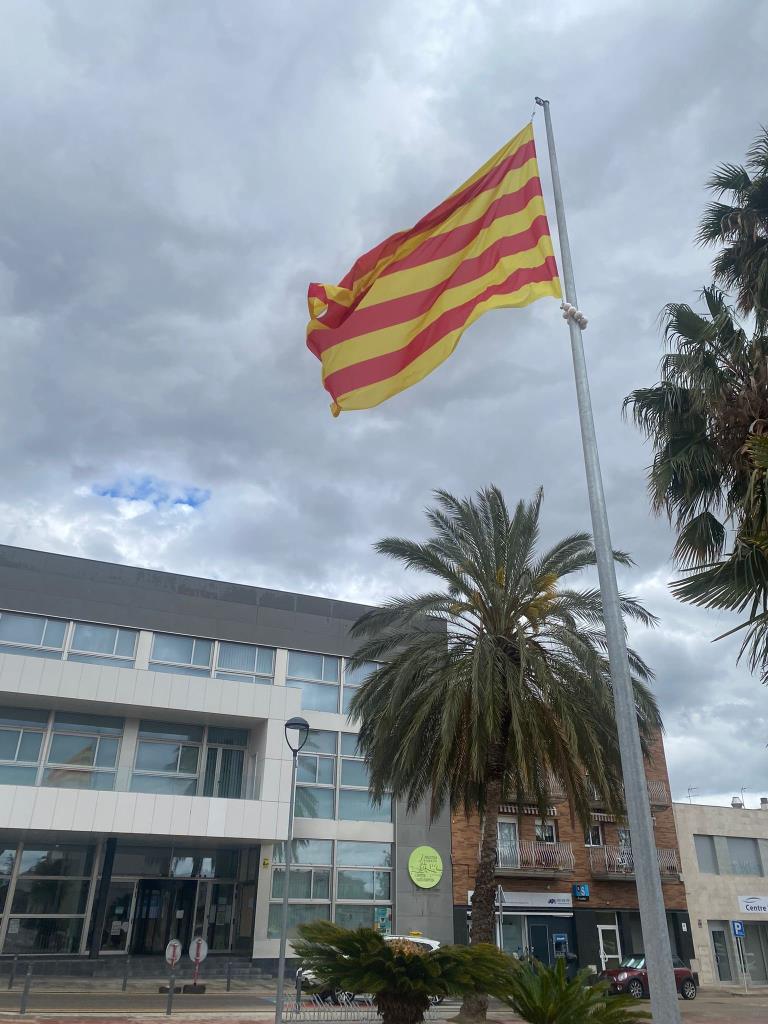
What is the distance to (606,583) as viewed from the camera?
25.0 ft

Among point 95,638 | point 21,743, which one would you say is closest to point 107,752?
point 21,743

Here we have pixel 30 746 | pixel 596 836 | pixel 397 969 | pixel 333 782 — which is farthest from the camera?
pixel 596 836

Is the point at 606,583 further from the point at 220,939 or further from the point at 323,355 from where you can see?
the point at 220,939

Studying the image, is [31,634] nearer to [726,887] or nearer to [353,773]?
[353,773]

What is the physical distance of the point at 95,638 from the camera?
29578 mm

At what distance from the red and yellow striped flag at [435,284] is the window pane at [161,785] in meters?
19.9

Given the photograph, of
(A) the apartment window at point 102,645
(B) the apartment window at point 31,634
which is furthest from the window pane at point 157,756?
(B) the apartment window at point 31,634

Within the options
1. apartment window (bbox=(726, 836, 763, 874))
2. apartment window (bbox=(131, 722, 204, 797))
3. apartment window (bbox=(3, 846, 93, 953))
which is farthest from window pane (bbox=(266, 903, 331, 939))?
apartment window (bbox=(726, 836, 763, 874))

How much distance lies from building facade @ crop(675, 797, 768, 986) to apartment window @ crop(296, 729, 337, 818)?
1858 centimetres

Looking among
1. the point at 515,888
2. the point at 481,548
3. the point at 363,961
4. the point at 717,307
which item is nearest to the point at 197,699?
the point at 481,548

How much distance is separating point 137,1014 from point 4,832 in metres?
9.80

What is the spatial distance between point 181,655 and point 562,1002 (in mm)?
23730

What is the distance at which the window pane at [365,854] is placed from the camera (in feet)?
101

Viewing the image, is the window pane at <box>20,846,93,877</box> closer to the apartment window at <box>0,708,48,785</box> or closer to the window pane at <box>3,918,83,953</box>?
the window pane at <box>3,918,83,953</box>
